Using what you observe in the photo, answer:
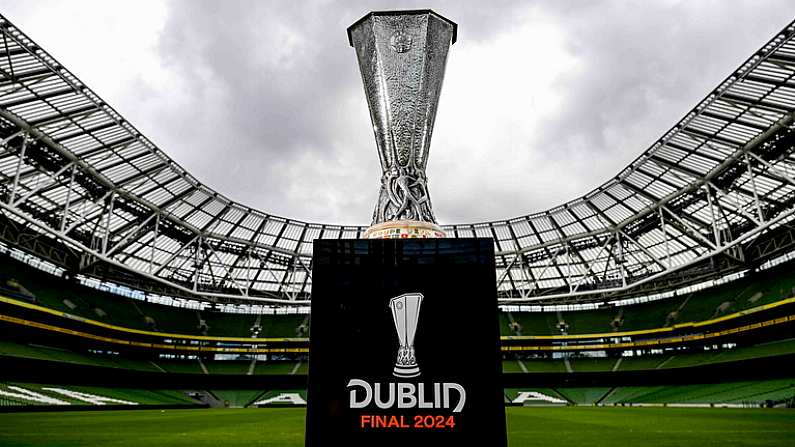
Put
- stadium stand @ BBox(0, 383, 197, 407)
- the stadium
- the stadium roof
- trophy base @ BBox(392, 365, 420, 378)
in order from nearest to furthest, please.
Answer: trophy base @ BBox(392, 365, 420, 378) → the stadium roof → the stadium → stadium stand @ BBox(0, 383, 197, 407)

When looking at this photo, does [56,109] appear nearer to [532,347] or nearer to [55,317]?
[55,317]

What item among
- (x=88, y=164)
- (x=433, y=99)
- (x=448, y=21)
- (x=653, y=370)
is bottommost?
(x=653, y=370)

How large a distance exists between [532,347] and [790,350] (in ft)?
79.6

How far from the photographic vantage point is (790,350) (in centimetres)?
3819

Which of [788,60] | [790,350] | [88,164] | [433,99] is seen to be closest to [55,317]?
[88,164]

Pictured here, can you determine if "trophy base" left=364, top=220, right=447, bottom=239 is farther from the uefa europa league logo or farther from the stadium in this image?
the stadium

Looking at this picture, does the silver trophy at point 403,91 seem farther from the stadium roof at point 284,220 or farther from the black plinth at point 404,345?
the stadium roof at point 284,220

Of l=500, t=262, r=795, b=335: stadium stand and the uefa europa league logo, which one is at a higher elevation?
l=500, t=262, r=795, b=335: stadium stand

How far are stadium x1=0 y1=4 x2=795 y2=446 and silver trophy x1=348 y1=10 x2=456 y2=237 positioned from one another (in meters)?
15.5

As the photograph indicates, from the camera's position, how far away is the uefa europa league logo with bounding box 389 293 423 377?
523 cm

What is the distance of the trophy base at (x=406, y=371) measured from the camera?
522 cm

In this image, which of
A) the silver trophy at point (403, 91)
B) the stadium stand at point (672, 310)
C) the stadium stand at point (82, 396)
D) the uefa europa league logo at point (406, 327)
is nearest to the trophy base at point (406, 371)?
the uefa europa league logo at point (406, 327)

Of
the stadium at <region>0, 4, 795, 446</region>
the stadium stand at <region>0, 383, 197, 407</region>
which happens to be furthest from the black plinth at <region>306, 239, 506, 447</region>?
the stadium stand at <region>0, 383, 197, 407</region>

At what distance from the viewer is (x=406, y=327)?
5.37 metres
